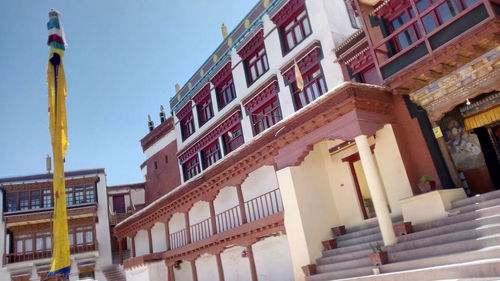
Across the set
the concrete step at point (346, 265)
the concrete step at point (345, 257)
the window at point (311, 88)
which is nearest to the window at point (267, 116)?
the window at point (311, 88)

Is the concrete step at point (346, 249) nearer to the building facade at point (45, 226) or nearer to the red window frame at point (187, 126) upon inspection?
the red window frame at point (187, 126)

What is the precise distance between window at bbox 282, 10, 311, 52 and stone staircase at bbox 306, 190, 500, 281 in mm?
8649

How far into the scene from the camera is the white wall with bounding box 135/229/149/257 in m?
26.1

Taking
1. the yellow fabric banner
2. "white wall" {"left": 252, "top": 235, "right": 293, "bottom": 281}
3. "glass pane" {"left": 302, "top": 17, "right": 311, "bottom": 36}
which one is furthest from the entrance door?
"glass pane" {"left": 302, "top": 17, "right": 311, "bottom": 36}

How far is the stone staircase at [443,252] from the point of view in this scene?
767cm

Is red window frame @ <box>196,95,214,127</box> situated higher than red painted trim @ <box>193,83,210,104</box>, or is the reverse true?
red painted trim @ <box>193,83,210,104</box>

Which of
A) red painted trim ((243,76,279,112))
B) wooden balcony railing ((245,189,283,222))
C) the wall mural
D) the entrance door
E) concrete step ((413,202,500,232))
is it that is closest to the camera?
concrete step ((413,202,500,232))

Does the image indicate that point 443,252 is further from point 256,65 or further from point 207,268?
point 207,268

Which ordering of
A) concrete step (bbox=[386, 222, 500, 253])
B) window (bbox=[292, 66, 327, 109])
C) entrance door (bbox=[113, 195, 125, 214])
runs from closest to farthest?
concrete step (bbox=[386, 222, 500, 253]) < window (bbox=[292, 66, 327, 109]) < entrance door (bbox=[113, 195, 125, 214])

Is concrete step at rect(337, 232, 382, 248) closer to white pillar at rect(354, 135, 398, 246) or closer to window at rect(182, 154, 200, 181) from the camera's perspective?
white pillar at rect(354, 135, 398, 246)

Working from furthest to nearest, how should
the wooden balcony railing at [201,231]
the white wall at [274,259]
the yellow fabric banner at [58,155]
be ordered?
the wooden balcony railing at [201,231] → the white wall at [274,259] → the yellow fabric banner at [58,155]

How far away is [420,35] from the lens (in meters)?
11.6

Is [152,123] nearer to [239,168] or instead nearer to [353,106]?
[239,168]

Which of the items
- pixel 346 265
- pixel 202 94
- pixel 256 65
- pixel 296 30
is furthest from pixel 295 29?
pixel 346 265
